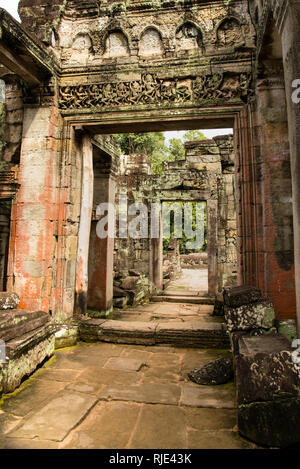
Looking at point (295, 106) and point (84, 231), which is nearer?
point (295, 106)

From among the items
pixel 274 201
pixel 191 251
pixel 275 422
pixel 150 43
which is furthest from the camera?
pixel 191 251

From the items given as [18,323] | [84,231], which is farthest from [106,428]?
[84,231]

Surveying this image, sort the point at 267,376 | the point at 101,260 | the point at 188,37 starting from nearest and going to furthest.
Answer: the point at 267,376 → the point at 188,37 → the point at 101,260

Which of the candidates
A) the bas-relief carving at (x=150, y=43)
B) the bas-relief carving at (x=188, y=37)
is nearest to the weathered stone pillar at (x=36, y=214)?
the bas-relief carving at (x=150, y=43)

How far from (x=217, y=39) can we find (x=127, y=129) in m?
1.91

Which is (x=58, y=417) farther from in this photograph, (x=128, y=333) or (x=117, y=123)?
(x=117, y=123)

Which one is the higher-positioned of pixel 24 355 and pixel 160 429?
pixel 24 355

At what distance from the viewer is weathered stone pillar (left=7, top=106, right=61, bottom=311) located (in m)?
4.64

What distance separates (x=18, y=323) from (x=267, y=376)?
2.65 m

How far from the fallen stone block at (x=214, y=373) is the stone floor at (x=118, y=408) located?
0.29 ft

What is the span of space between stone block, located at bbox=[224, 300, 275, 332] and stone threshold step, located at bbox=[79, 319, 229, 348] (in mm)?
1329

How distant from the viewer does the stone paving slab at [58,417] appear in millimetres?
2207

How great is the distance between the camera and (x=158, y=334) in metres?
4.55

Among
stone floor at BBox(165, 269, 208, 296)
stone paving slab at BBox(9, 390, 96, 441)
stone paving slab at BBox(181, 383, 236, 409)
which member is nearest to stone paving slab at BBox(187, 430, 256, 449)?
stone paving slab at BBox(181, 383, 236, 409)
